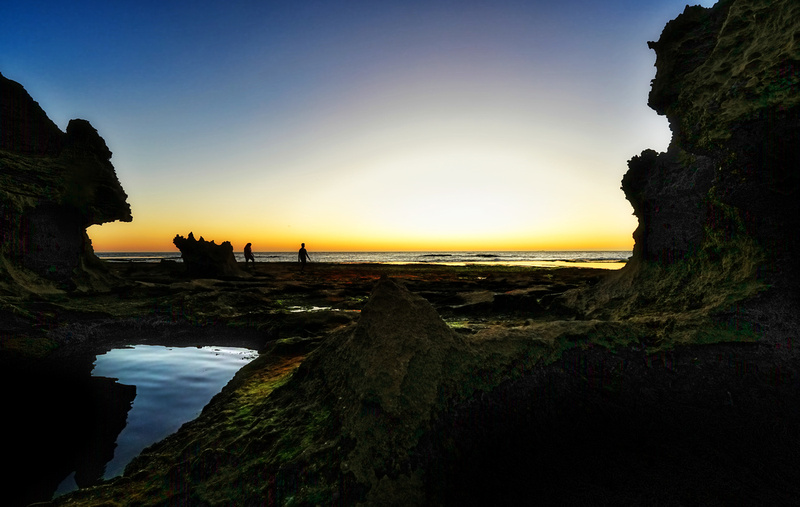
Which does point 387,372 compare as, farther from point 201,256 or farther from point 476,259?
point 476,259

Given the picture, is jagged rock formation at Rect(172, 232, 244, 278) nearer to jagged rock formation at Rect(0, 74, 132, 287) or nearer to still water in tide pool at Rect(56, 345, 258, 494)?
jagged rock formation at Rect(0, 74, 132, 287)

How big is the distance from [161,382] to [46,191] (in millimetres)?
7744

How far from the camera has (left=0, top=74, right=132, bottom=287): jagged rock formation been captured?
24.5 ft

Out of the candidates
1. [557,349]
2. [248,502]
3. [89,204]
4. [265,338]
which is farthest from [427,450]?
[89,204]

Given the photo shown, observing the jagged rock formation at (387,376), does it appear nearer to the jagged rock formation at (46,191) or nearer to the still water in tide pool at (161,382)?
the still water in tide pool at (161,382)

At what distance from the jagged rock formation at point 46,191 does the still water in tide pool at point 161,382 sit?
455cm

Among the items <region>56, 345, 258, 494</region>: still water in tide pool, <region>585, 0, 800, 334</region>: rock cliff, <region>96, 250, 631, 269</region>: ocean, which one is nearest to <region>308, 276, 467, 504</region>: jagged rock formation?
<region>56, 345, 258, 494</region>: still water in tide pool

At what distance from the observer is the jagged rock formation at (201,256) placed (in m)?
15.6

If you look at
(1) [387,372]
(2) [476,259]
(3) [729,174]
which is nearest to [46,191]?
(1) [387,372]

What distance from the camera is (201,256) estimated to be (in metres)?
15.8

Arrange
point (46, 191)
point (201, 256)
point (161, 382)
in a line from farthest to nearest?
point (201, 256) < point (46, 191) < point (161, 382)

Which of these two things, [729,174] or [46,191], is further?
[46,191]

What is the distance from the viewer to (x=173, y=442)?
273 cm

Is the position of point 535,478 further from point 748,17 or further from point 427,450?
point 748,17
